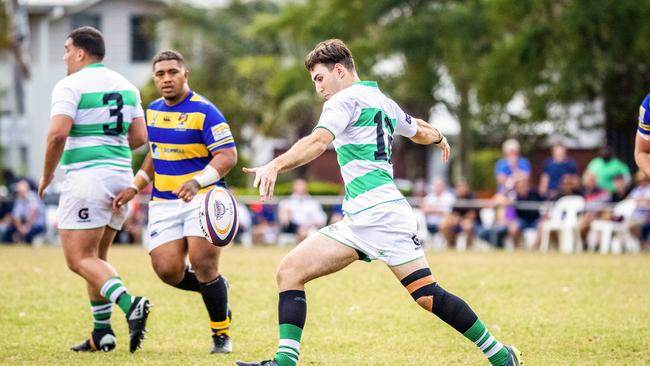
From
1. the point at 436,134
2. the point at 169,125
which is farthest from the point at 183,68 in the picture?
the point at 436,134

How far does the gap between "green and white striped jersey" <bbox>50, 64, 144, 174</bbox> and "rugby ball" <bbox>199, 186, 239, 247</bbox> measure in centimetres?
135

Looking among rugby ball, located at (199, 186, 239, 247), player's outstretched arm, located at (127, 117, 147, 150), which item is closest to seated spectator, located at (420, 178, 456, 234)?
player's outstretched arm, located at (127, 117, 147, 150)

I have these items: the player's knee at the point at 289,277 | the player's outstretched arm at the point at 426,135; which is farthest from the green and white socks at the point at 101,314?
the player's outstretched arm at the point at 426,135

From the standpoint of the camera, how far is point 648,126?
807 centimetres

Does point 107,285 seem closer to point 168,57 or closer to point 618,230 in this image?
point 168,57

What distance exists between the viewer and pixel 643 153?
816 centimetres

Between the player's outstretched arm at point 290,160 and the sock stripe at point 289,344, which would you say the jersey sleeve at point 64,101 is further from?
the sock stripe at point 289,344

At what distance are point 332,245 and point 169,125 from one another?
216cm

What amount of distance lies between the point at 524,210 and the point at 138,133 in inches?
532

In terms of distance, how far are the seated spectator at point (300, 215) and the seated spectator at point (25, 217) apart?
569cm

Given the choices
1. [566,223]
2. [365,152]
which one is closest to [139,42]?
[566,223]

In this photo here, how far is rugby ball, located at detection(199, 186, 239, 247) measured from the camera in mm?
7352

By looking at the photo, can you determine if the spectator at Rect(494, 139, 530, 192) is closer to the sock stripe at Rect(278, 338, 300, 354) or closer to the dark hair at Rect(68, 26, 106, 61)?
the dark hair at Rect(68, 26, 106, 61)

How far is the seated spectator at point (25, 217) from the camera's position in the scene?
24016mm
